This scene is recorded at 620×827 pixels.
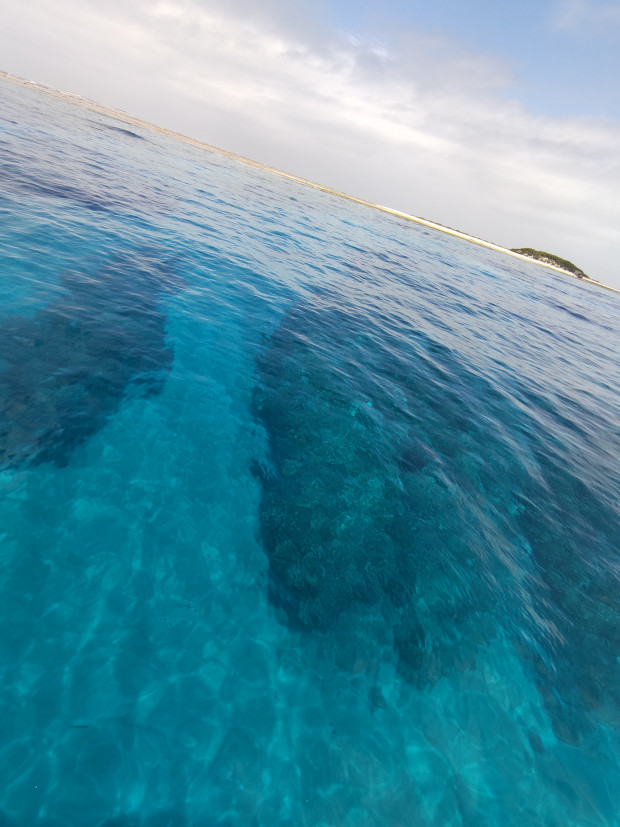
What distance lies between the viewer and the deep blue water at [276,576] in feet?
19.4

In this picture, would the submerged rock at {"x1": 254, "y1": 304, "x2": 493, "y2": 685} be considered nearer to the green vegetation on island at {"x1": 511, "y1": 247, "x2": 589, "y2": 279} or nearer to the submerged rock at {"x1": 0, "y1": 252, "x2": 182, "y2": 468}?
the submerged rock at {"x1": 0, "y1": 252, "x2": 182, "y2": 468}

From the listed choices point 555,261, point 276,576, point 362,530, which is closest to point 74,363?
point 276,576

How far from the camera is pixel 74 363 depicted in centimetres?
1166

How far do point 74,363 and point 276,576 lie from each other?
9064 millimetres

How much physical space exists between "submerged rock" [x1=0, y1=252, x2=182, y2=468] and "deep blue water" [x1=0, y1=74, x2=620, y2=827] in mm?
82

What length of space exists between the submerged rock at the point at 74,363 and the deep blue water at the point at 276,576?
0.08 m

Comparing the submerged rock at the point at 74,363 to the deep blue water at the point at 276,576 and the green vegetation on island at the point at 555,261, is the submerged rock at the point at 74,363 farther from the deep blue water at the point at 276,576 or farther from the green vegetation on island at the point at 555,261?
the green vegetation on island at the point at 555,261

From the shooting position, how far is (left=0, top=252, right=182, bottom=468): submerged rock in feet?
30.6

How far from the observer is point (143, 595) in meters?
7.35

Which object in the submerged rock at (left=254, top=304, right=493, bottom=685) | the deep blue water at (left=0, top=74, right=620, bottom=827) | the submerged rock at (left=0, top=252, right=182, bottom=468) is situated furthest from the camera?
the submerged rock at (left=0, top=252, right=182, bottom=468)

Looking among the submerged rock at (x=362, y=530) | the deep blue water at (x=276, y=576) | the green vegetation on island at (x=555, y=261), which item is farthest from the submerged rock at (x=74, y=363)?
the green vegetation on island at (x=555, y=261)

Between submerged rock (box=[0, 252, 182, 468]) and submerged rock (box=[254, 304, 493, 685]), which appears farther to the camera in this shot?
submerged rock (box=[0, 252, 182, 468])

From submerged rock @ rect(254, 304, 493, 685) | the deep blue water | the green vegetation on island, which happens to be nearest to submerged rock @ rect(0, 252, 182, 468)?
the deep blue water

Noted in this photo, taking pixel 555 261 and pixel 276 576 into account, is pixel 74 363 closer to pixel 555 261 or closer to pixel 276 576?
pixel 276 576
